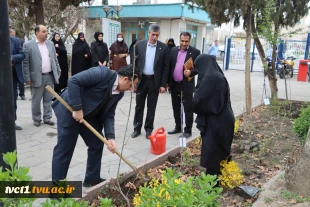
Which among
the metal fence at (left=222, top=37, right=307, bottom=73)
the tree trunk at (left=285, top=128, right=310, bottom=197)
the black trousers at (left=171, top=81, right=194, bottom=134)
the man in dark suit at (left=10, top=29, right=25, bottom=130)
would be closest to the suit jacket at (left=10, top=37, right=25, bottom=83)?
the man in dark suit at (left=10, top=29, right=25, bottom=130)

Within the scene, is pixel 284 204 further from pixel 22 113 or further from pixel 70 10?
pixel 70 10

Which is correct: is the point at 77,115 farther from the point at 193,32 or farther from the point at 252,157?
the point at 193,32

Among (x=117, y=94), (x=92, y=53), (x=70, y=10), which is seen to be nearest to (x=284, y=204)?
(x=117, y=94)

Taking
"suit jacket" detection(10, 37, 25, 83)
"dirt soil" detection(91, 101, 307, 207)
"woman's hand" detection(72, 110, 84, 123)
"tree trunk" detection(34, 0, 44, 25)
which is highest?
"tree trunk" detection(34, 0, 44, 25)

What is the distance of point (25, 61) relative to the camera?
5191 mm

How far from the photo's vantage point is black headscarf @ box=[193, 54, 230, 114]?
10.1 feet

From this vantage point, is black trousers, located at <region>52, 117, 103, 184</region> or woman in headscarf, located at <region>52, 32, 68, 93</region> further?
woman in headscarf, located at <region>52, 32, 68, 93</region>

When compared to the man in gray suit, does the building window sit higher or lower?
higher

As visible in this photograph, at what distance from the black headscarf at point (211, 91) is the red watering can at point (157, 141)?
3.84ft

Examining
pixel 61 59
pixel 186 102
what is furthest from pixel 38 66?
pixel 186 102

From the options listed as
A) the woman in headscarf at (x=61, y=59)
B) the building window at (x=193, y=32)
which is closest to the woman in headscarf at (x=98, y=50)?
the woman in headscarf at (x=61, y=59)

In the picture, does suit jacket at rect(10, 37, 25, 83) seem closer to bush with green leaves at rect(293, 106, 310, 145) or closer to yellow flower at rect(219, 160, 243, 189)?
yellow flower at rect(219, 160, 243, 189)

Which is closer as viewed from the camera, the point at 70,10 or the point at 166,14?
the point at 70,10

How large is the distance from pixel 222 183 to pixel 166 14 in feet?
66.5
